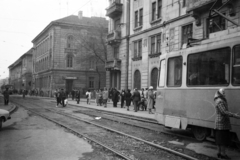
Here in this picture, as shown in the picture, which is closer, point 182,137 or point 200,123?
point 200,123

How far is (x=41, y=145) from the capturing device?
8023 millimetres

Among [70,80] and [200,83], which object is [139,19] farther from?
[70,80]

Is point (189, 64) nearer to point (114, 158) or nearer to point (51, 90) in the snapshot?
point (114, 158)

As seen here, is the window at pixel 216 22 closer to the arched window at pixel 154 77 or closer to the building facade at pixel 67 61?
the arched window at pixel 154 77

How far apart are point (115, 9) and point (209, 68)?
27299 mm

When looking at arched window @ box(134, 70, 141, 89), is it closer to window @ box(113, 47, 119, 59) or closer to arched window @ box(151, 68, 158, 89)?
arched window @ box(151, 68, 158, 89)

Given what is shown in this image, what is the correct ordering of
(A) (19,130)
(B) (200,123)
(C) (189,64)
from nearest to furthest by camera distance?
(B) (200,123) → (C) (189,64) → (A) (19,130)

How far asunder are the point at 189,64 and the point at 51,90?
160ft

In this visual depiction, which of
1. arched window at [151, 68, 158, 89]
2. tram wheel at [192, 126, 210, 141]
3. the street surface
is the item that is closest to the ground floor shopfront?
arched window at [151, 68, 158, 89]

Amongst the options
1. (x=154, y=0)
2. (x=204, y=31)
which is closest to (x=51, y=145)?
(x=204, y=31)

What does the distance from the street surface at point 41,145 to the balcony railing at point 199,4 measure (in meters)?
13.7

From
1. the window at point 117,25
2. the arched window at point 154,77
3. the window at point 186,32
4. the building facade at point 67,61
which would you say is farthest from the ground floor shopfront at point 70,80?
the window at point 186,32

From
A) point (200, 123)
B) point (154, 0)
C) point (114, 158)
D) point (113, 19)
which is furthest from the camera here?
point (113, 19)

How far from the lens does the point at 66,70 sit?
181 ft
